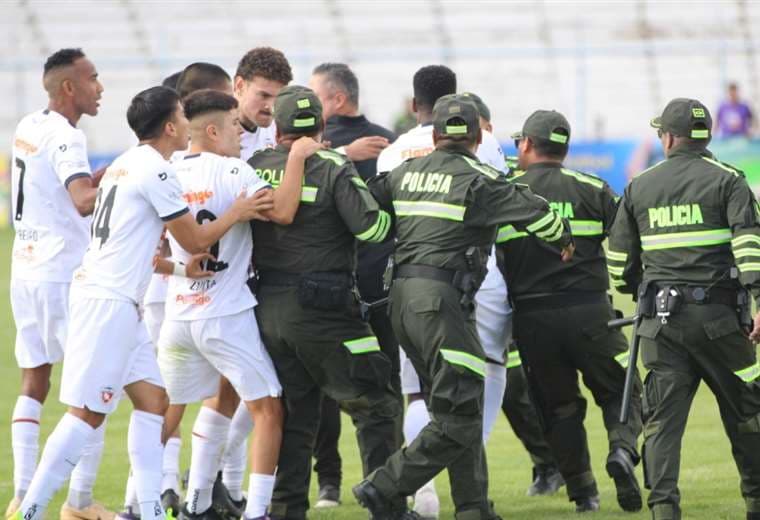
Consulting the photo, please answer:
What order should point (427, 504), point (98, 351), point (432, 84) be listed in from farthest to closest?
point (432, 84) < point (427, 504) < point (98, 351)

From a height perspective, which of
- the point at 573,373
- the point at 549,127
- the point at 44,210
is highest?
the point at 549,127

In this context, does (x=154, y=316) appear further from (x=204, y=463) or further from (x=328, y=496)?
(x=328, y=496)

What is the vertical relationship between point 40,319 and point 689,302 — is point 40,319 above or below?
above

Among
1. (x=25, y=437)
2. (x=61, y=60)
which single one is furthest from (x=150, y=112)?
(x=25, y=437)

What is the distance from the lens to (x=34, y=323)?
8.15 m

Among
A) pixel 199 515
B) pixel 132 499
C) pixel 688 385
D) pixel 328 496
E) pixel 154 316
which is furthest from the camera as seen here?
pixel 328 496

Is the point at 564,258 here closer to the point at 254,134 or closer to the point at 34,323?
the point at 254,134

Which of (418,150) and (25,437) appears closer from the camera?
(25,437)

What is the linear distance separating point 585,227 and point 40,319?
3272mm

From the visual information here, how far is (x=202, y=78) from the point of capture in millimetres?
8625

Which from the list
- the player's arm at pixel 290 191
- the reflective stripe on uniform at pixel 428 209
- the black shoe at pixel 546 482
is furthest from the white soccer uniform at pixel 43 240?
the black shoe at pixel 546 482

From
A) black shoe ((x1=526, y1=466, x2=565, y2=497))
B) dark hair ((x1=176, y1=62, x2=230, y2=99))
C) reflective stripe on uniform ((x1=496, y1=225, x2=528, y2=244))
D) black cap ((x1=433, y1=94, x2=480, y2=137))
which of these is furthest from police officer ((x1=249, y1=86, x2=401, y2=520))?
black shoe ((x1=526, y1=466, x2=565, y2=497))

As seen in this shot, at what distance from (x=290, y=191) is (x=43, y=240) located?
5.76 feet

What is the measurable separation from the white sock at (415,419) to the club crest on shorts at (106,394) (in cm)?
205
